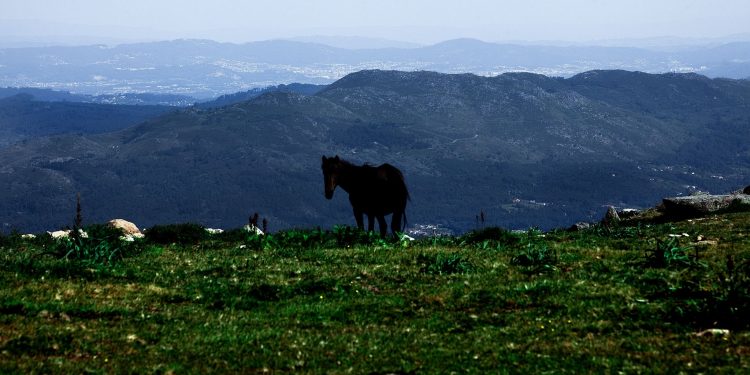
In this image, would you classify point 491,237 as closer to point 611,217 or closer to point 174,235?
point 174,235

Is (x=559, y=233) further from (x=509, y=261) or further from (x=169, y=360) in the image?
(x=169, y=360)

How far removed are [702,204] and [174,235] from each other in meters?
25.3

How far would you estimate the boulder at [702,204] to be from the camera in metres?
35.3

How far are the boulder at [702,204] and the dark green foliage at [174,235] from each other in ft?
76.1

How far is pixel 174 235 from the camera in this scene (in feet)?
93.7

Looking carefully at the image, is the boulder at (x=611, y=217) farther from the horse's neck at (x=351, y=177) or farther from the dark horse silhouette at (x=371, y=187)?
the horse's neck at (x=351, y=177)

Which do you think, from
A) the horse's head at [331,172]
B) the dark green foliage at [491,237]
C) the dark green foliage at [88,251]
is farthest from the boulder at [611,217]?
the dark green foliage at [88,251]

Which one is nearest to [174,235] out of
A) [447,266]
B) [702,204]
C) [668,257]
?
[447,266]

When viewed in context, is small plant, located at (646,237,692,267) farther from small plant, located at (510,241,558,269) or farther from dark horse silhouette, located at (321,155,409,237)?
dark horse silhouette, located at (321,155,409,237)

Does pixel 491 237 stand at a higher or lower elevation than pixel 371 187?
lower

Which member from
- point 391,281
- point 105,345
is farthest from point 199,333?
point 391,281

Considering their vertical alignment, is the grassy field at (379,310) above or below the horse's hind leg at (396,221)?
above

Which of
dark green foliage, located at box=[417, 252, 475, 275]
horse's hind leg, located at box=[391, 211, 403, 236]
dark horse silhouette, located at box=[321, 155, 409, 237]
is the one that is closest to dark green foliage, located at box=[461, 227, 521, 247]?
horse's hind leg, located at box=[391, 211, 403, 236]

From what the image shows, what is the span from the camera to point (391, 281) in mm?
16203
